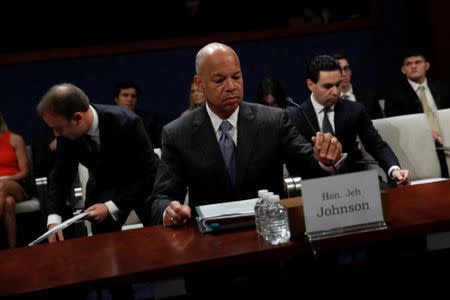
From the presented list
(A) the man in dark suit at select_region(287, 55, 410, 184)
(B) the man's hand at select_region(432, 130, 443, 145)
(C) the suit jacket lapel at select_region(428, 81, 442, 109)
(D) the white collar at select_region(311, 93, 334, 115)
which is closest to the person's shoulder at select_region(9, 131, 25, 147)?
(A) the man in dark suit at select_region(287, 55, 410, 184)

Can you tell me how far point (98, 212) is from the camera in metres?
2.65

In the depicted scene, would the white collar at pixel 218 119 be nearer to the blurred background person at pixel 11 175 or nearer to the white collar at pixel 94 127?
the white collar at pixel 94 127

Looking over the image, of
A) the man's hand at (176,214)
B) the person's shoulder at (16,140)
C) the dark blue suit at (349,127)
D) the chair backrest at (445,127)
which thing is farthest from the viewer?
the person's shoulder at (16,140)

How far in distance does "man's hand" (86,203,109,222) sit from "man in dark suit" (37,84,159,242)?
4 centimetres

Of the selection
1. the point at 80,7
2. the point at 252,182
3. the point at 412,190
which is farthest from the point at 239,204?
the point at 80,7

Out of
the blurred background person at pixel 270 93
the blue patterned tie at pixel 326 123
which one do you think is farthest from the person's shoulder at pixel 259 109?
the blurred background person at pixel 270 93

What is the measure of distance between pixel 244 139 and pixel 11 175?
3006mm

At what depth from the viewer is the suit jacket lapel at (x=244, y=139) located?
7.90ft

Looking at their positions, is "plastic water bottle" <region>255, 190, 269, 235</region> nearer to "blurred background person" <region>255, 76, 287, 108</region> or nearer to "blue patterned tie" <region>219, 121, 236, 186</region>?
Result: "blue patterned tie" <region>219, 121, 236, 186</region>

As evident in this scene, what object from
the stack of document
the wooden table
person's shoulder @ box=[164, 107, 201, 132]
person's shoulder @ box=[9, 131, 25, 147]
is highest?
person's shoulder @ box=[9, 131, 25, 147]

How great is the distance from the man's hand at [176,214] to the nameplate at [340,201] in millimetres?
478

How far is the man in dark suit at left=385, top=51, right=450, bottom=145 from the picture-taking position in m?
4.93

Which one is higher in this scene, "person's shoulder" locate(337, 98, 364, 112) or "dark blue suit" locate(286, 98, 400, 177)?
"person's shoulder" locate(337, 98, 364, 112)

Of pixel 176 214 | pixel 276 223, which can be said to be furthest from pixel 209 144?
pixel 276 223
